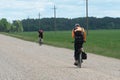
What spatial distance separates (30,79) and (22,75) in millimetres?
1534

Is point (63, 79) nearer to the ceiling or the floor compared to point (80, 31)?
nearer to the floor

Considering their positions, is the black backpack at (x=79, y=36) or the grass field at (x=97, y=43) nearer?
the black backpack at (x=79, y=36)

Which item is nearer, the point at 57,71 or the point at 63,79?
the point at 63,79

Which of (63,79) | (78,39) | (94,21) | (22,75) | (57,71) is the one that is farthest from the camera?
(94,21)

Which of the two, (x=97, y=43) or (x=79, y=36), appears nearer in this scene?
(x=79, y=36)

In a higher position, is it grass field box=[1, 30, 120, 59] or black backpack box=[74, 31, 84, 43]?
black backpack box=[74, 31, 84, 43]

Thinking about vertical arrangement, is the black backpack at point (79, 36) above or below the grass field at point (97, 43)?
above

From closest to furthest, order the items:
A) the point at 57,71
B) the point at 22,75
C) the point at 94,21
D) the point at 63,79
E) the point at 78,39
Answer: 1. the point at 63,79
2. the point at 22,75
3. the point at 57,71
4. the point at 78,39
5. the point at 94,21

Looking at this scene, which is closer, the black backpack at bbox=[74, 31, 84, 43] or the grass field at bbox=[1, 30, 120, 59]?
the black backpack at bbox=[74, 31, 84, 43]

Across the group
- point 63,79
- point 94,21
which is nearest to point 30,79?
point 63,79

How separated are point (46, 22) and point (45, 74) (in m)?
181

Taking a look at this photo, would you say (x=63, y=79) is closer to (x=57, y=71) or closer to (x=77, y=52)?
(x=57, y=71)

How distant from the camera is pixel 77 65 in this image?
→ 21.2 metres

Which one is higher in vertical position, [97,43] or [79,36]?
[79,36]
